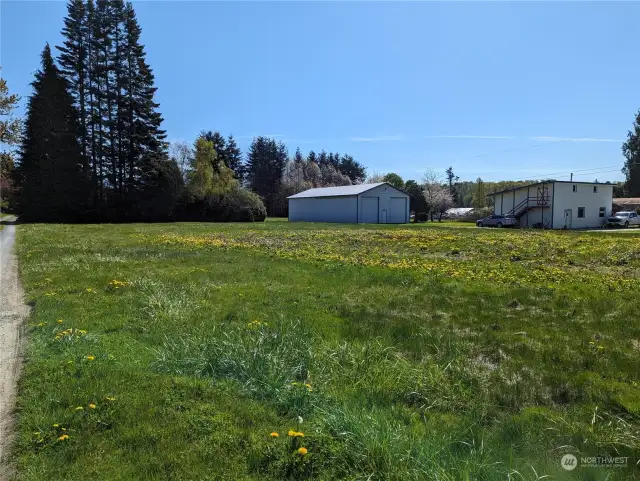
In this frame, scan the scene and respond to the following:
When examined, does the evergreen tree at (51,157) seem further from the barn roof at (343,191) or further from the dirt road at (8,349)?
the dirt road at (8,349)

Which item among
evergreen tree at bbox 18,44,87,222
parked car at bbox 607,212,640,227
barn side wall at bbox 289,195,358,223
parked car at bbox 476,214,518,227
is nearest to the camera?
evergreen tree at bbox 18,44,87,222

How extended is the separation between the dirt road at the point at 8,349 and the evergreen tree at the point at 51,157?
38786 millimetres

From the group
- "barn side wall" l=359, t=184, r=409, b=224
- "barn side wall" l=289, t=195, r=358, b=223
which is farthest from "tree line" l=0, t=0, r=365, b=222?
"barn side wall" l=359, t=184, r=409, b=224

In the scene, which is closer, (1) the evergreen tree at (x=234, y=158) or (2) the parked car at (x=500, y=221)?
(2) the parked car at (x=500, y=221)

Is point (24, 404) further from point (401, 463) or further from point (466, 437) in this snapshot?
point (466, 437)

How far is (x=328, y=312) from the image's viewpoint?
25.1 ft

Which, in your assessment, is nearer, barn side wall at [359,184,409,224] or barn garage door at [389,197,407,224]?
barn side wall at [359,184,409,224]

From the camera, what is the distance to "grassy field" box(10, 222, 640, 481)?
10.3 ft

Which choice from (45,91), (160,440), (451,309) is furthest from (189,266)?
(45,91)

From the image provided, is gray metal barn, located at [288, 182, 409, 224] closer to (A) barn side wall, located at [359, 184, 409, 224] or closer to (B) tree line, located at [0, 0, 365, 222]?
(A) barn side wall, located at [359, 184, 409, 224]

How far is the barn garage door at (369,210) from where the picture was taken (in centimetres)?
5462

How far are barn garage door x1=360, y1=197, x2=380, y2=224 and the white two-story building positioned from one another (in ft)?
52.1

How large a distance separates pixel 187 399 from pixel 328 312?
384 centimetres

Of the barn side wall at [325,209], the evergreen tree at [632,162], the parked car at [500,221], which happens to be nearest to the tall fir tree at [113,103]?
the barn side wall at [325,209]
